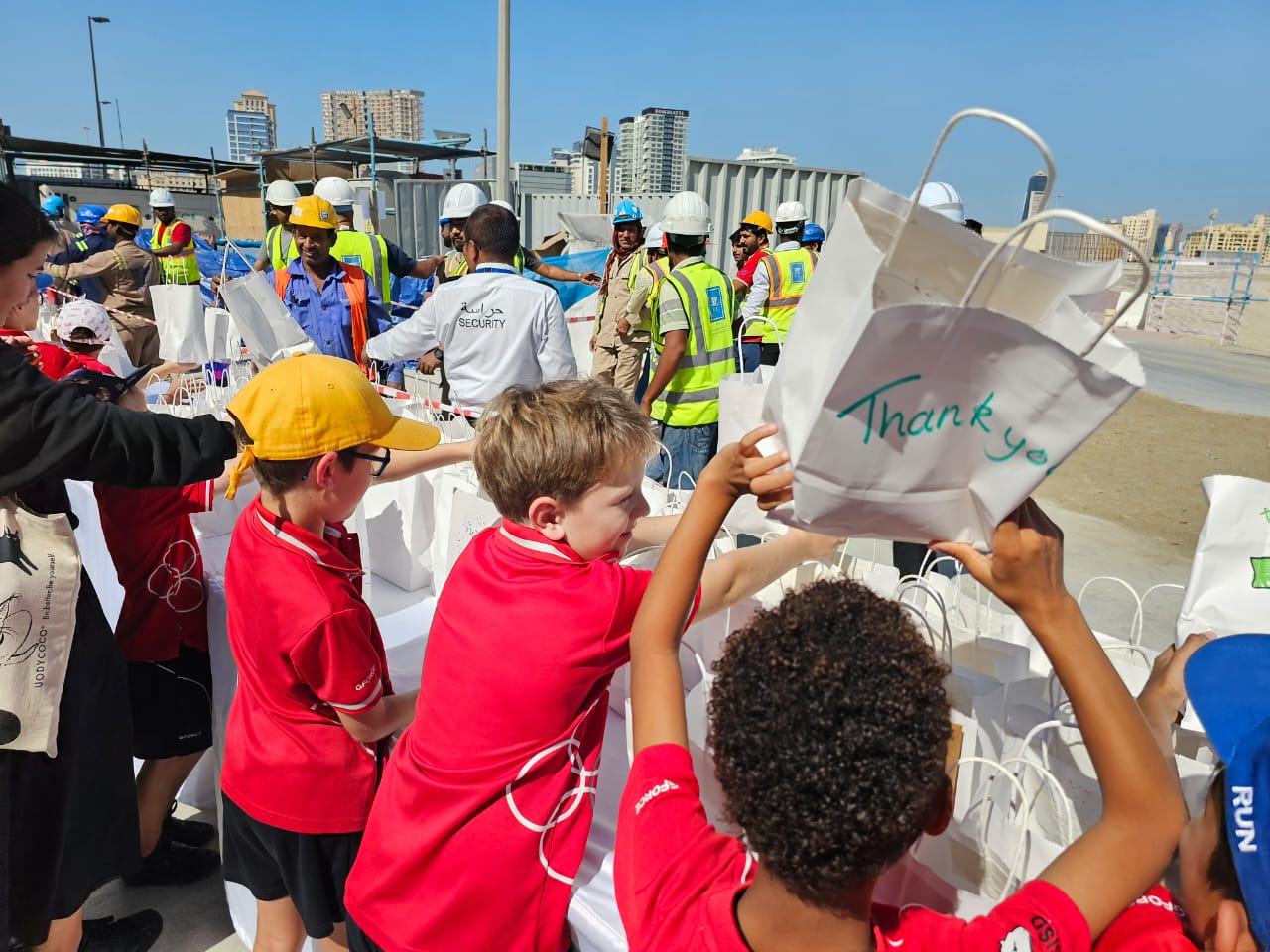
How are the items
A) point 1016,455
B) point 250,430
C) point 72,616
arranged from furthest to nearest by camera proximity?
point 72,616, point 250,430, point 1016,455

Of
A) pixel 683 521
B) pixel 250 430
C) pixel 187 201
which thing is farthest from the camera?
pixel 187 201

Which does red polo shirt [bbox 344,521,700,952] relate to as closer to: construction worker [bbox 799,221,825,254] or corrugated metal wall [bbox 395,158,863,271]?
construction worker [bbox 799,221,825,254]

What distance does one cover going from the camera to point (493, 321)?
12.4 feet

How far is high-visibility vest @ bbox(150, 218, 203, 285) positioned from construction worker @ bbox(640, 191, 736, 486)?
245 inches

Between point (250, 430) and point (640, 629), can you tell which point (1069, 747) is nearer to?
point (640, 629)

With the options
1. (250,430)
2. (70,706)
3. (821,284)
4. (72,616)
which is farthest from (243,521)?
(821,284)

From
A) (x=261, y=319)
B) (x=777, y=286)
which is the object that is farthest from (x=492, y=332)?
(x=777, y=286)

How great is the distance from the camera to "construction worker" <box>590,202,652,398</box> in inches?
232

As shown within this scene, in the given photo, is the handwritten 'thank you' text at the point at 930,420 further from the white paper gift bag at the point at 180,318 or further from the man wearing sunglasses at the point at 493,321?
the white paper gift bag at the point at 180,318

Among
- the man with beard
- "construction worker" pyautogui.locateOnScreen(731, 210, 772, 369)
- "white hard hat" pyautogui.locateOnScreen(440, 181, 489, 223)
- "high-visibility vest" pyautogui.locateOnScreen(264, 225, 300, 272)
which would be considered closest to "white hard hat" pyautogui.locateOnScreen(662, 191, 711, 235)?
"construction worker" pyautogui.locateOnScreen(731, 210, 772, 369)

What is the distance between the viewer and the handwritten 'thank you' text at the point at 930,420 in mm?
789

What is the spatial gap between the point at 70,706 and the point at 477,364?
2.37 meters

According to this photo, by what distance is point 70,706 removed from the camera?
1852 millimetres

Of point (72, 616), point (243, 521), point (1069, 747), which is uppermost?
point (243, 521)
